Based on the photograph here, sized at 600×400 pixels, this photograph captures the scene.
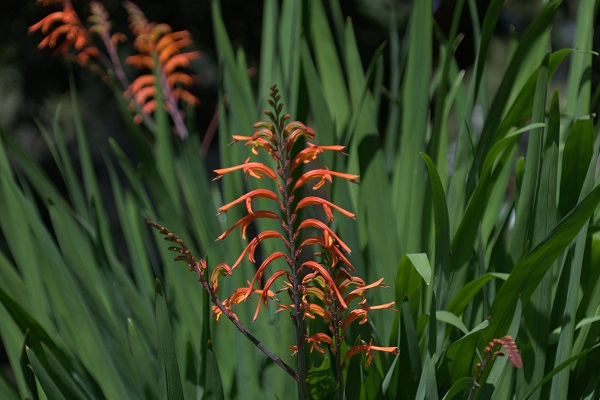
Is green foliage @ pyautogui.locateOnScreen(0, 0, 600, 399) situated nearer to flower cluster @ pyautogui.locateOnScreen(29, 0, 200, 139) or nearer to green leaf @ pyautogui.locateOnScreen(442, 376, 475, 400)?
green leaf @ pyautogui.locateOnScreen(442, 376, 475, 400)

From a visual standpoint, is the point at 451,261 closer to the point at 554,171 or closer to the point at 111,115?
the point at 554,171

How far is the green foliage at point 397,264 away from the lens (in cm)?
98

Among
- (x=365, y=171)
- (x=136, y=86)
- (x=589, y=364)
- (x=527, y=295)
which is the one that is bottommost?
(x=589, y=364)

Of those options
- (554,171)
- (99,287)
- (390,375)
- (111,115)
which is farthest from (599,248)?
(111,115)

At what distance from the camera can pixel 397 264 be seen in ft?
3.94

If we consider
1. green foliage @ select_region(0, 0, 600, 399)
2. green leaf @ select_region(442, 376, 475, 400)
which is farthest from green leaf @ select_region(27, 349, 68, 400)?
green leaf @ select_region(442, 376, 475, 400)

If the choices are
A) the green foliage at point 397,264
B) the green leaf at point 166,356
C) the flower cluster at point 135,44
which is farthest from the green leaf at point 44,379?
the flower cluster at point 135,44

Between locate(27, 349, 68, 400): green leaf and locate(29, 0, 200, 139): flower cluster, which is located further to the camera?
locate(29, 0, 200, 139): flower cluster

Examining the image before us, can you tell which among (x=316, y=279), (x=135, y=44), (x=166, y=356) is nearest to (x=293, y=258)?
(x=316, y=279)

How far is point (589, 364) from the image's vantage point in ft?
3.51

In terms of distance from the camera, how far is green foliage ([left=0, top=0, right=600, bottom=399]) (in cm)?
98

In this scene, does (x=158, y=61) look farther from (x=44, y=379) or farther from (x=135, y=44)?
(x=44, y=379)

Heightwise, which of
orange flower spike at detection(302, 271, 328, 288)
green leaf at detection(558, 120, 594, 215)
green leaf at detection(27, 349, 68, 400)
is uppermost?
green leaf at detection(558, 120, 594, 215)

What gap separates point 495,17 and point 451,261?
14.1 inches
